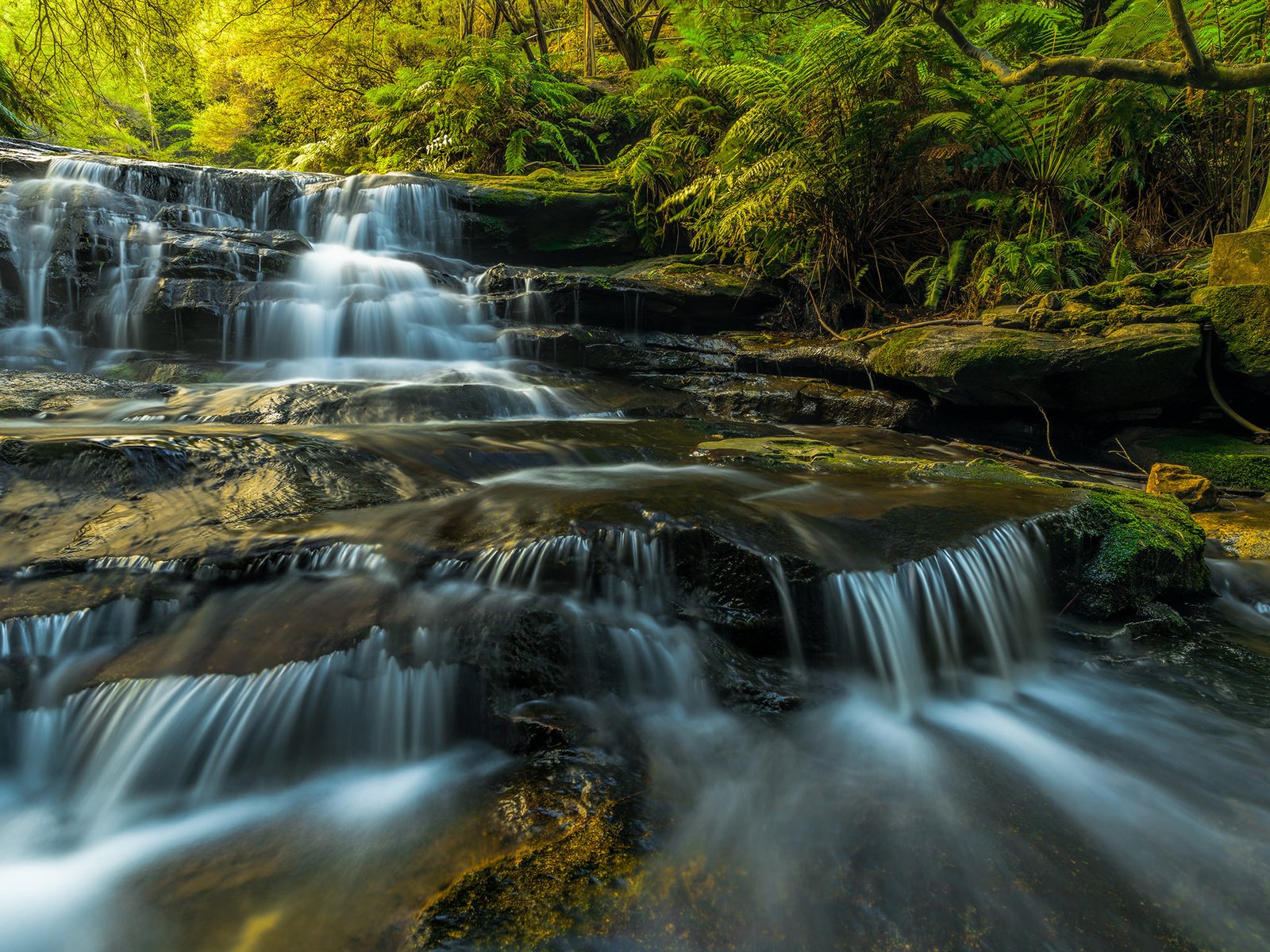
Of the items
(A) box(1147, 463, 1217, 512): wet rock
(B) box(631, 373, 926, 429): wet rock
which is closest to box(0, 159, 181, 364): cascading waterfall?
(B) box(631, 373, 926, 429): wet rock

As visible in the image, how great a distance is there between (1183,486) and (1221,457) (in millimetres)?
980

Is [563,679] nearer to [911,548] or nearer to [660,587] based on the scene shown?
[660,587]

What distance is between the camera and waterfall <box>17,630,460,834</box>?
2.07 m

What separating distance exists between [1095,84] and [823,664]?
20.9 ft

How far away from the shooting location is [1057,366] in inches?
204

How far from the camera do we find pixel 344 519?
2986 mm

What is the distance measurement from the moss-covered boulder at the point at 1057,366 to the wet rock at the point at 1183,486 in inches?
32.2

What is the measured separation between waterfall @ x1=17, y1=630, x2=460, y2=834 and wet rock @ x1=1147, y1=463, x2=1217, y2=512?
485cm

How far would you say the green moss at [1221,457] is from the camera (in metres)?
4.89

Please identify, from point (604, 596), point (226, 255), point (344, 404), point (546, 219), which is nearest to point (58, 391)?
point (344, 404)

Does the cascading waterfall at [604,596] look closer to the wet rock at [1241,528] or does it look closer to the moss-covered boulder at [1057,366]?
the wet rock at [1241,528]

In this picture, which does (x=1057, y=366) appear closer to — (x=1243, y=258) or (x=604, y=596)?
(x=1243, y=258)

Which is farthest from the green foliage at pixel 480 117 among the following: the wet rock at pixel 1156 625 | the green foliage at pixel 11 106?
the wet rock at pixel 1156 625

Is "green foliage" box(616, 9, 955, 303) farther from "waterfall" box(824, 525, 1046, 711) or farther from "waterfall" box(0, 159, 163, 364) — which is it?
"waterfall" box(0, 159, 163, 364)
